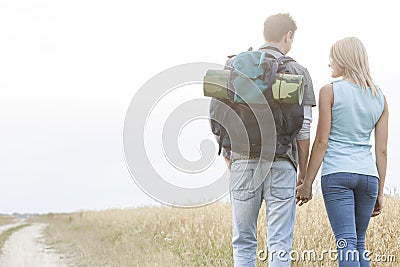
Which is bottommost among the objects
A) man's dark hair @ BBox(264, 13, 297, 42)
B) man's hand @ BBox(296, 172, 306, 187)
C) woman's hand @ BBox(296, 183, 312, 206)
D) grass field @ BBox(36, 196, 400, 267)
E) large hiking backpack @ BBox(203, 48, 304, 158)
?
grass field @ BBox(36, 196, 400, 267)

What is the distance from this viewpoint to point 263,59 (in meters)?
4.72

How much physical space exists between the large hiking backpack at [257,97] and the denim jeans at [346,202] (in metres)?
0.51

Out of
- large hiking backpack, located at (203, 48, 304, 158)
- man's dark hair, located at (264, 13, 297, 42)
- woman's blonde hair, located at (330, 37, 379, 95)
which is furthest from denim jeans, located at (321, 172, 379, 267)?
man's dark hair, located at (264, 13, 297, 42)

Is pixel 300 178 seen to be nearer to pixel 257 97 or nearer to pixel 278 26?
pixel 257 97

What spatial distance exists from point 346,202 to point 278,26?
1.49 meters

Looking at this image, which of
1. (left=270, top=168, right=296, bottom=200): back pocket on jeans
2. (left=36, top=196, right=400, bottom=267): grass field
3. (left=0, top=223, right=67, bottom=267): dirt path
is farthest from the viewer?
(left=0, top=223, right=67, bottom=267): dirt path

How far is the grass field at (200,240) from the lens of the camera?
7.05m

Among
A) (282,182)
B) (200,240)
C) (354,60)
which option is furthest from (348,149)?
(200,240)

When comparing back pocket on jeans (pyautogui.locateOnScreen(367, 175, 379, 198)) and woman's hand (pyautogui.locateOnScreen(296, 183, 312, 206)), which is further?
woman's hand (pyautogui.locateOnScreen(296, 183, 312, 206))

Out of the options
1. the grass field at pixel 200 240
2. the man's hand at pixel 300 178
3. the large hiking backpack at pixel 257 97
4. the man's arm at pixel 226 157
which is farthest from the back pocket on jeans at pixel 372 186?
the grass field at pixel 200 240

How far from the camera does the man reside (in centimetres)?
476

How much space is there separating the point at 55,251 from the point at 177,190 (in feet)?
26.7

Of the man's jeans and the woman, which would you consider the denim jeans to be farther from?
the man's jeans

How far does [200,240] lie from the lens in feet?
30.5
